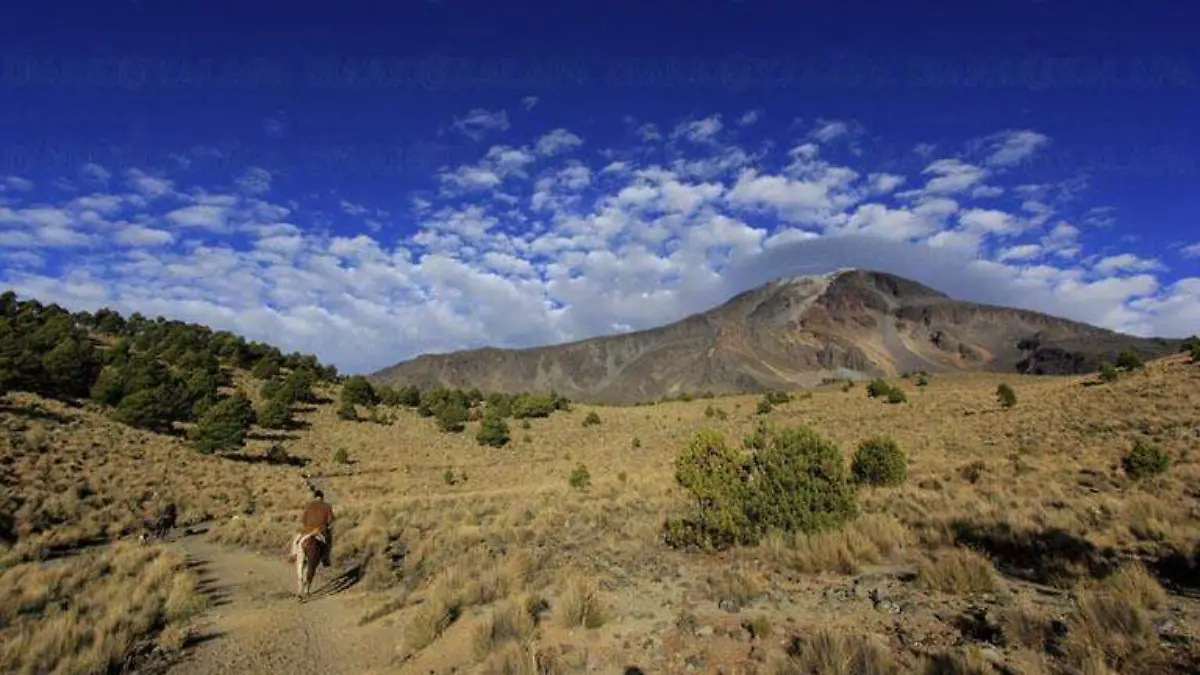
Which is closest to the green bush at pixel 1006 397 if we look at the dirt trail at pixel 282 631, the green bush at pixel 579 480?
the green bush at pixel 579 480

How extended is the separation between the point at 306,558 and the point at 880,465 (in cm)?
1806

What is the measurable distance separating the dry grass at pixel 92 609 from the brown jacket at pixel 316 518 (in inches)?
82.1

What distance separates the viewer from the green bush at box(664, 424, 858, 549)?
527 inches

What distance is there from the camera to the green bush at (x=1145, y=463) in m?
17.8

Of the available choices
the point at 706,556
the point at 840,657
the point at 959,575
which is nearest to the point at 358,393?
the point at 706,556

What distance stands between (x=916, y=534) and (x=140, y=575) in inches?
626

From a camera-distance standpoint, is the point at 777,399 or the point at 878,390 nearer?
the point at 878,390

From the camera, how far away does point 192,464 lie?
32781 millimetres

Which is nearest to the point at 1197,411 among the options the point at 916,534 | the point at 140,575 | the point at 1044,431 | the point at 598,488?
the point at 1044,431

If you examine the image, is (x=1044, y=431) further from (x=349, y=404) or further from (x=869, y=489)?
(x=349, y=404)

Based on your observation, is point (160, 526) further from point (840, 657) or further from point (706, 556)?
point (840, 657)

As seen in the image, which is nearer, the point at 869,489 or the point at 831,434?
the point at 869,489

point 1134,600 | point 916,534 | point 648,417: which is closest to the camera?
point 1134,600

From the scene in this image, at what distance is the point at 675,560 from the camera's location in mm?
13039
